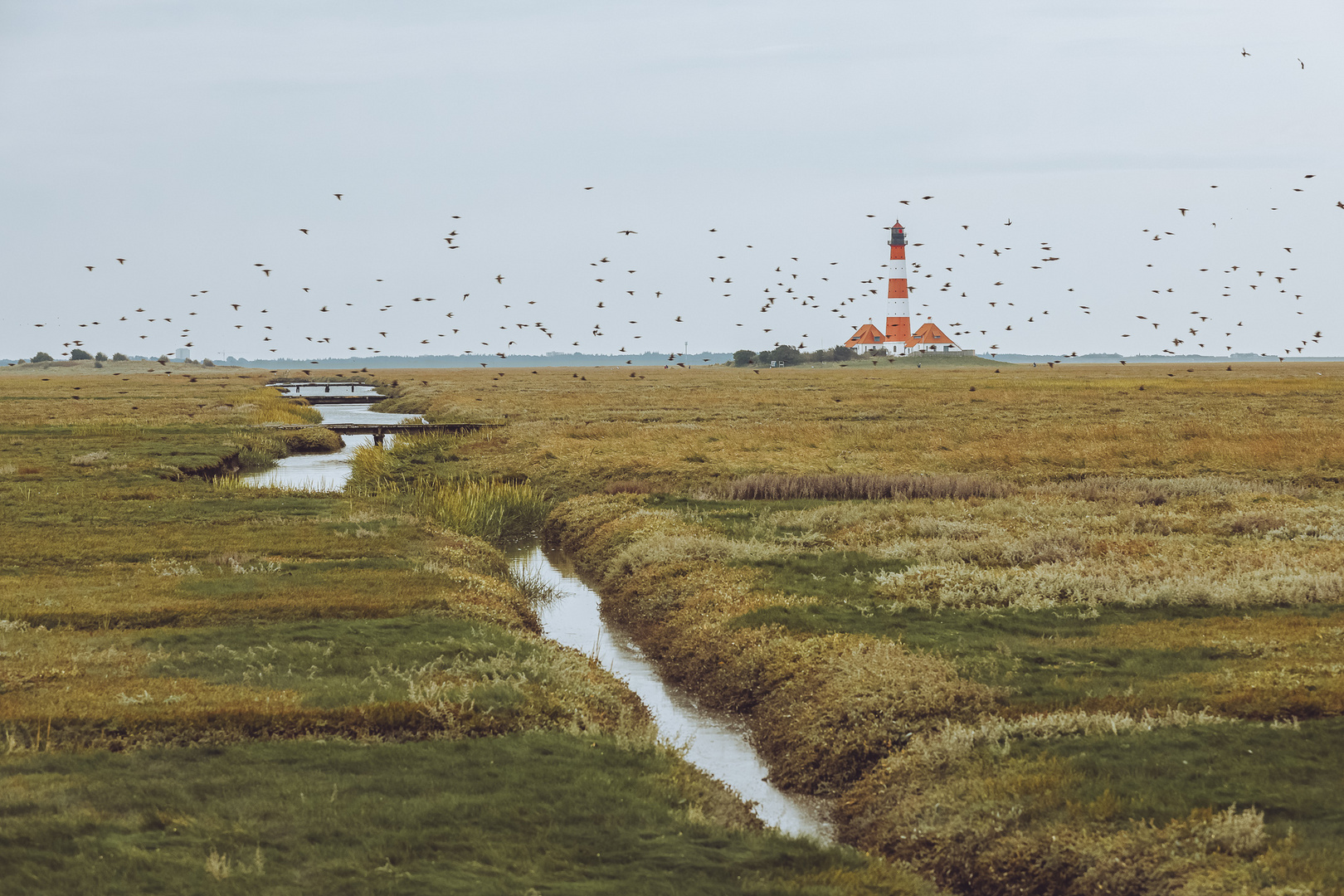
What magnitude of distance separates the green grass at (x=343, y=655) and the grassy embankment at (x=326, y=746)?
0.05 m

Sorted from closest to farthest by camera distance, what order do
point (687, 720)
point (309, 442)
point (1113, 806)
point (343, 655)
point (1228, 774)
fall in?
point (1113, 806)
point (1228, 774)
point (343, 655)
point (687, 720)
point (309, 442)

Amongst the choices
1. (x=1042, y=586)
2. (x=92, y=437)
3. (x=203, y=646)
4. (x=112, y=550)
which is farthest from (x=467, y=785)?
(x=92, y=437)

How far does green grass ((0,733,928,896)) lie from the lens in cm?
877

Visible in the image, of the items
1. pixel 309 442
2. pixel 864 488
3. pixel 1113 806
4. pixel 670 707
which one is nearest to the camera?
pixel 1113 806

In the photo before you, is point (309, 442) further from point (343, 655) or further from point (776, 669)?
point (776, 669)

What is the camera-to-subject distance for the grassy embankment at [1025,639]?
1041 cm

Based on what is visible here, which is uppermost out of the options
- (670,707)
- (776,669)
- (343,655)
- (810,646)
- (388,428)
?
(388,428)

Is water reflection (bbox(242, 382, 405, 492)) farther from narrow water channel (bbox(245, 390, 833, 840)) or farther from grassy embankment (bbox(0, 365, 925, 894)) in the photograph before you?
grassy embankment (bbox(0, 365, 925, 894))

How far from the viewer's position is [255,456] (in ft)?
172

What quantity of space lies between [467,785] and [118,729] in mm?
4354

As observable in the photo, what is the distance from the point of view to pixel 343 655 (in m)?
15.9

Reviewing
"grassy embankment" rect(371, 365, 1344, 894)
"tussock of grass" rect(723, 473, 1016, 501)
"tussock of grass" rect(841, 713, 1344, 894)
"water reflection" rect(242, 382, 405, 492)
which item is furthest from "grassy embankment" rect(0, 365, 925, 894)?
"water reflection" rect(242, 382, 405, 492)

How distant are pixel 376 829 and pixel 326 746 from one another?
2649 mm

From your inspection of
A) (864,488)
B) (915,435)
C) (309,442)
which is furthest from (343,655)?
(309,442)
